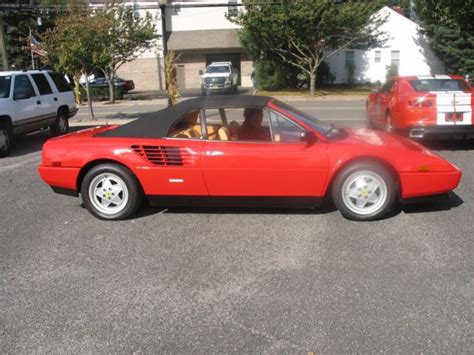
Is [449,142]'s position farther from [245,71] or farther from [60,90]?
[245,71]

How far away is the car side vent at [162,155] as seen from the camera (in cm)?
529

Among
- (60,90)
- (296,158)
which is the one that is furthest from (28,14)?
(296,158)

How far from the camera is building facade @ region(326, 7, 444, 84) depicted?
3544 centimetres

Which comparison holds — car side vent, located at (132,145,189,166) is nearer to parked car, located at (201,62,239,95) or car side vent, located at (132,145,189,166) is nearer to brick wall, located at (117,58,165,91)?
parked car, located at (201,62,239,95)

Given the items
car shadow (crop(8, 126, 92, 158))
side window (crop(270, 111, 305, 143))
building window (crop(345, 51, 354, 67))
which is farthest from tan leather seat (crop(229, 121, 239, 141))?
building window (crop(345, 51, 354, 67))

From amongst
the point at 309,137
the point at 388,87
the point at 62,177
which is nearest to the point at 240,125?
the point at 309,137

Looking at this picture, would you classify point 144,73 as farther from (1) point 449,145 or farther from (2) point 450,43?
(1) point 449,145

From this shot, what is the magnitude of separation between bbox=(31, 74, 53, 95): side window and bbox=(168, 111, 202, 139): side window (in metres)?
7.63

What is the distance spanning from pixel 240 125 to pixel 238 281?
221 cm

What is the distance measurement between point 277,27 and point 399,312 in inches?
971

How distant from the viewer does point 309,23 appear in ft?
85.4

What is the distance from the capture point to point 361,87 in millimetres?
34562

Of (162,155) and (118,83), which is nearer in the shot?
(162,155)

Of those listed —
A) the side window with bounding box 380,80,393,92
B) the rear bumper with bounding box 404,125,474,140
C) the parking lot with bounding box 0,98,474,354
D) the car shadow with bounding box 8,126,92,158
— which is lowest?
the parking lot with bounding box 0,98,474,354
